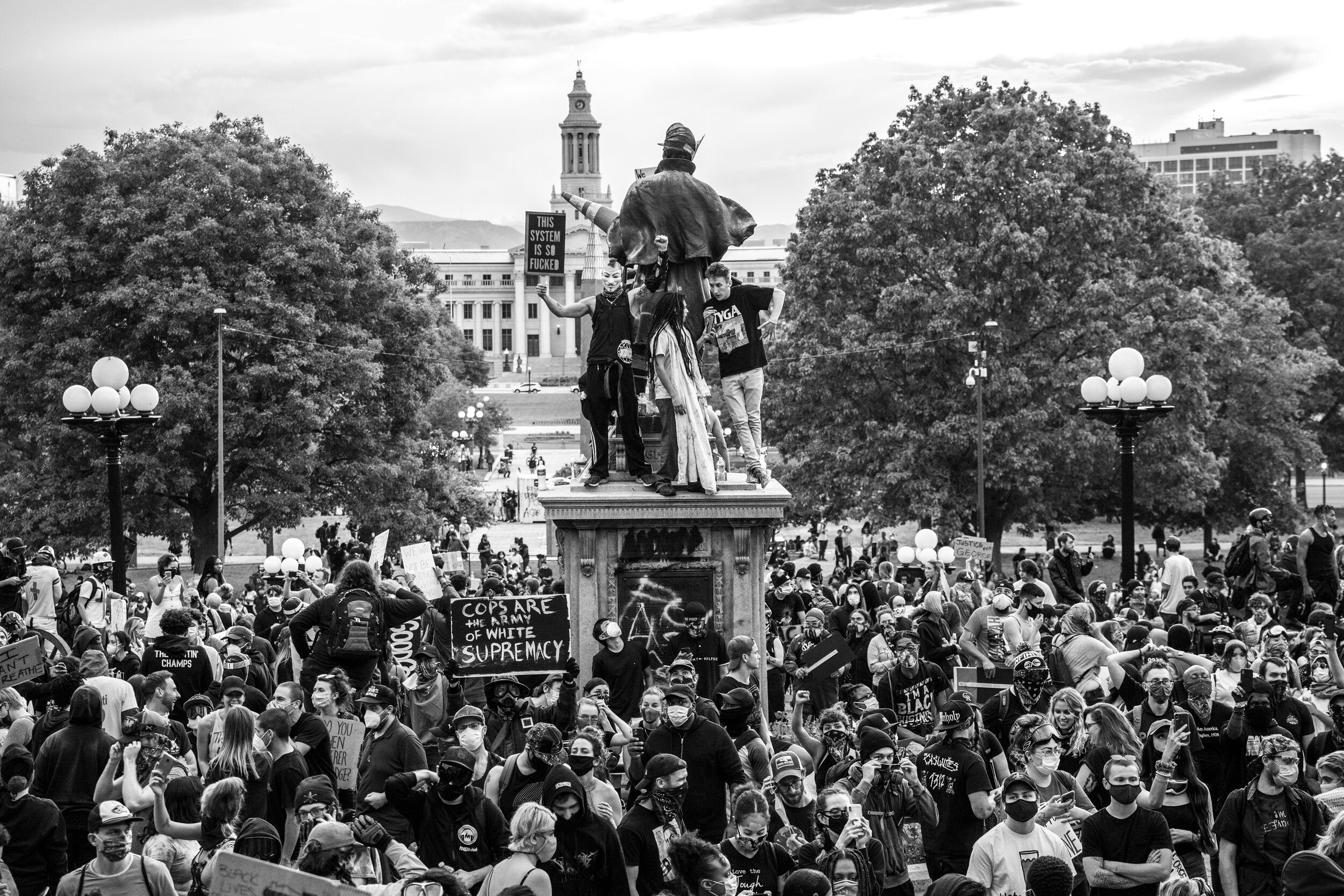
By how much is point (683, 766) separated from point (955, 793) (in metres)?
1.66

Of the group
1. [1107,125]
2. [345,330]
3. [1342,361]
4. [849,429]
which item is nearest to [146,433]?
[345,330]

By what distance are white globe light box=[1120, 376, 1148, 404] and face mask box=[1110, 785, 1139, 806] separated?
1202cm

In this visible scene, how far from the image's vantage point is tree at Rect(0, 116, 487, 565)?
36156 millimetres

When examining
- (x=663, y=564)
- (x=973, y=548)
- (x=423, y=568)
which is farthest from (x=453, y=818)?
(x=973, y=548)

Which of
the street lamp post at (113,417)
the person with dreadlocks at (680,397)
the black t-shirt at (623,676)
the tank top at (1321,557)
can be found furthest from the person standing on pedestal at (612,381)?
the tank top at (1321,557)

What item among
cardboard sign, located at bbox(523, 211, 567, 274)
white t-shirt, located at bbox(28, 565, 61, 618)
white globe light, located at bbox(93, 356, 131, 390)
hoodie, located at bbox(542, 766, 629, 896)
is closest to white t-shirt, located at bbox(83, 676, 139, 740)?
hoodie, located at bbox(542, 766, 629, 896)

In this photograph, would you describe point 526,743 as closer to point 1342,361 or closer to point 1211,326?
point 1211,326

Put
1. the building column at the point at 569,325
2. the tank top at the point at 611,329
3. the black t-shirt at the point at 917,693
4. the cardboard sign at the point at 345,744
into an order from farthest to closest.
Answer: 1. the building column at the point at 569,325
2. the tank top at the point at 611,329
3. the black t-shirt at the point at 917,693
4. the cardboard sign at the point at 345,744

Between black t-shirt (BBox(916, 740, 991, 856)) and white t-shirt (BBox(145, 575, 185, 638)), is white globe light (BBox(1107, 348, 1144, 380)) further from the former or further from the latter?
black t-shirt (BBox(916, 740, 991, 856))

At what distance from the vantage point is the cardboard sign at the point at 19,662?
38.9 ft

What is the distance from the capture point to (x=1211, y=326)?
3738 centimetres

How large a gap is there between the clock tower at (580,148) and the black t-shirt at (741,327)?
511 feet

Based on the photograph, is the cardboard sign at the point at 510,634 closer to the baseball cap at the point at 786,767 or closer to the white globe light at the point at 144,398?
the baseball cap at the point at 786,767

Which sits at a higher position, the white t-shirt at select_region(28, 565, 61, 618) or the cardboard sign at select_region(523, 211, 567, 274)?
the cardboard sign at select_region(523, 211, 567, 274)
